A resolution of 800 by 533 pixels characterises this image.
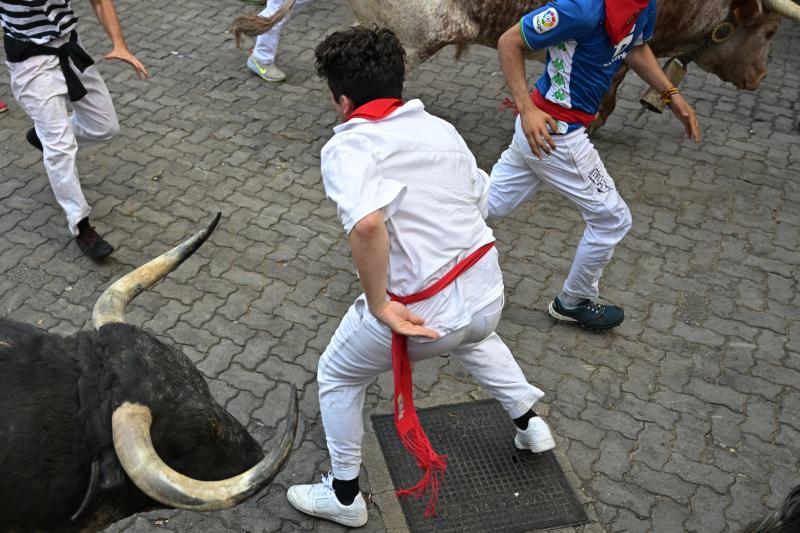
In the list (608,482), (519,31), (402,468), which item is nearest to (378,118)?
(519,31)

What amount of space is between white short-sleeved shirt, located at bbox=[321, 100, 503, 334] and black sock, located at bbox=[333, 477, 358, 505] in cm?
106

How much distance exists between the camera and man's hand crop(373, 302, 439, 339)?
3.26 metres

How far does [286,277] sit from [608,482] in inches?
99.3

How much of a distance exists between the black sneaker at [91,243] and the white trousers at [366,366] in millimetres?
2561

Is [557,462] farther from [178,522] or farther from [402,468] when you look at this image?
[178,522]

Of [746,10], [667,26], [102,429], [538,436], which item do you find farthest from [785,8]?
[102,429]

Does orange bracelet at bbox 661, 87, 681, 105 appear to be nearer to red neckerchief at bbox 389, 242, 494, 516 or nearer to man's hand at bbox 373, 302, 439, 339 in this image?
red neckerchief at bbox 389, 242, 494, 516

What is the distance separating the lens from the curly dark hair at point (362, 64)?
3.19 m

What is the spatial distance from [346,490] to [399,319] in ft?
3.83

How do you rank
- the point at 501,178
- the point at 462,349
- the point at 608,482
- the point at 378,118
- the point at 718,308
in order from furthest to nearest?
the point at 718,308
the point at 501,178
the point at 608,482
the point at 462,349
the point at 378,118

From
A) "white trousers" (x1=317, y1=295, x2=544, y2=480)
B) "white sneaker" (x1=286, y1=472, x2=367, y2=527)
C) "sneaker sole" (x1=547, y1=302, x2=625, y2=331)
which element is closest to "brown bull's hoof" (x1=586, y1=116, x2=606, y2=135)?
"sneaker sole" (x1=547, y1=302, x2=625, y2=331)

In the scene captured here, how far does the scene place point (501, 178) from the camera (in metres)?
5.15

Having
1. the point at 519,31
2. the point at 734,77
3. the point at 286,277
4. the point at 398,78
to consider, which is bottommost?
the point at 286,277

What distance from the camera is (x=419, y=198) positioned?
10.5 feet
